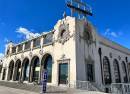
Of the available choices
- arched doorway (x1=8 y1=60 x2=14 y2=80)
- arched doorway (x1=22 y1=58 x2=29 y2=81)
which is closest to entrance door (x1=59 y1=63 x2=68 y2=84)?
arched doorway (x1=22 y1=58 x2=29 y2=81)

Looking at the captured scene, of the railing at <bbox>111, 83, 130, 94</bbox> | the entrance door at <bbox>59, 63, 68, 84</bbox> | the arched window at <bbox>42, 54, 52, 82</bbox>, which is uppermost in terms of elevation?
the arched window at <bbox>42, 54, 52, 82</bbox>

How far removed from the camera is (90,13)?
93.0 ft

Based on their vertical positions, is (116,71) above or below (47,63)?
below

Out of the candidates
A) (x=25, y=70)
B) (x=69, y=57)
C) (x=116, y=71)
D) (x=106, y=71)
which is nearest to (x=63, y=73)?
(x=69, y=57)

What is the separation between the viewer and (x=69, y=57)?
74.4ft

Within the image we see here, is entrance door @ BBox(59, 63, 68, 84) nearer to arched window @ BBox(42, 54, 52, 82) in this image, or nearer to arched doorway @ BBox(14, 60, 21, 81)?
arched window @ BBox(42, 54, 52, 82)

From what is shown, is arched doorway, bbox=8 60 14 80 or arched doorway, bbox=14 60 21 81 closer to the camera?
arched doorway, bbox=14 60 21 81

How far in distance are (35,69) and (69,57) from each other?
425 inches

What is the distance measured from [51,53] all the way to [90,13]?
441 inches

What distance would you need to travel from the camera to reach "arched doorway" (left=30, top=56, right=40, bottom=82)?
29453 mm

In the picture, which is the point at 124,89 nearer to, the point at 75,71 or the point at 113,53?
the point at 75,71

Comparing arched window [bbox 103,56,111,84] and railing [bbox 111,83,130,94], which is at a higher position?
arched window [bbox 103,56,111,84]

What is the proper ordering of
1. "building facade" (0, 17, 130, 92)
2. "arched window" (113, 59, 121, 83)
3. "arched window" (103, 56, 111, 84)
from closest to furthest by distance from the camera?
"building facade" (0, 17, 130, 92)
"arched window" (103, 56, 111, 84)
"arched window" (113, 59, 121, 83)

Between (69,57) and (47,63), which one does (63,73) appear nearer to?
(69,57)
